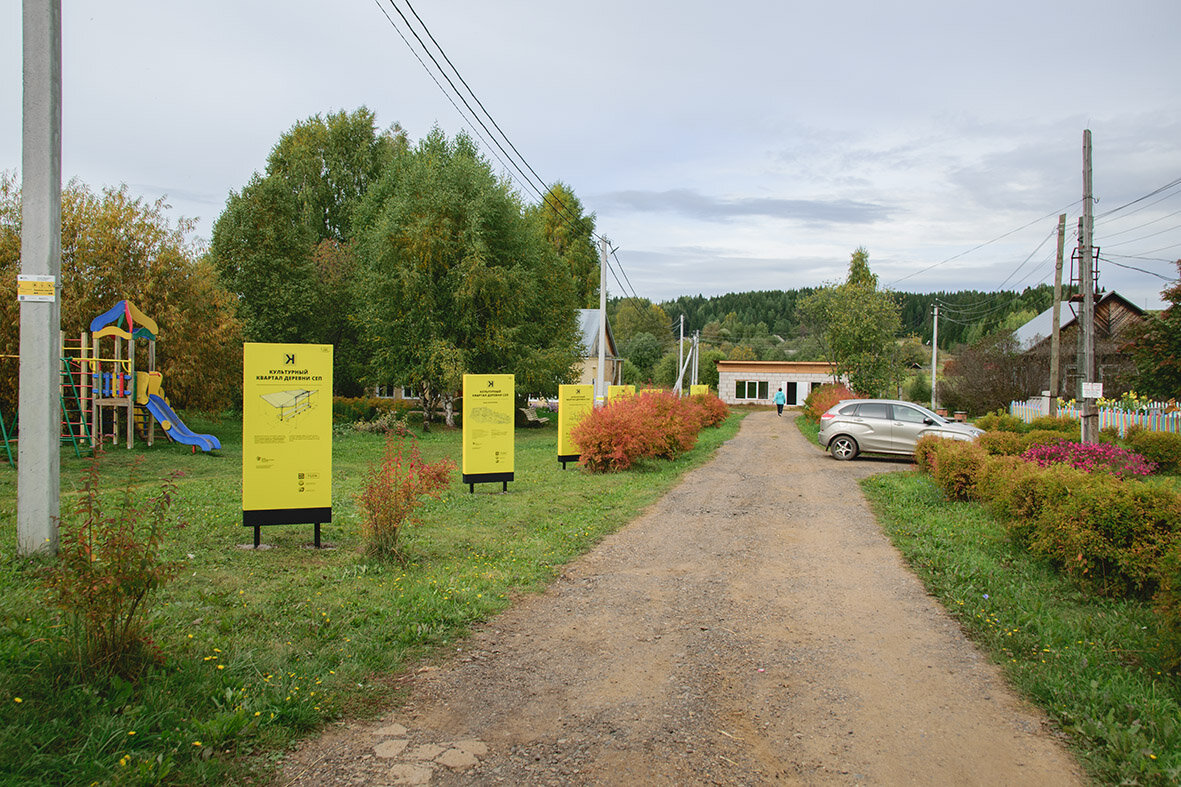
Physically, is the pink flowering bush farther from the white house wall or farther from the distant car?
the white house wall

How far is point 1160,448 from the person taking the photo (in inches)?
628

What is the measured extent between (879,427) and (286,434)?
16.0 m

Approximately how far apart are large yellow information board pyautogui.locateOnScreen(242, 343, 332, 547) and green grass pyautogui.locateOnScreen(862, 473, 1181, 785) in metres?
6.20

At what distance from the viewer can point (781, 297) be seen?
14762cm

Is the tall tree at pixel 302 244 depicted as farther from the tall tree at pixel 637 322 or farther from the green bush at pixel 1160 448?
the tall tree at pixel 637 322

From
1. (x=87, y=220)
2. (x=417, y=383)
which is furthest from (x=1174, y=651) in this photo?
(x=417, y=383)

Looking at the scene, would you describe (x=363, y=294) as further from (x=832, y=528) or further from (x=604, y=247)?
(x=832, y=528)

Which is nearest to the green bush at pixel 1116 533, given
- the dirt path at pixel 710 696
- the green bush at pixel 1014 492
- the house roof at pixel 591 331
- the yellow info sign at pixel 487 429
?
the green bush at pixel 1014 492

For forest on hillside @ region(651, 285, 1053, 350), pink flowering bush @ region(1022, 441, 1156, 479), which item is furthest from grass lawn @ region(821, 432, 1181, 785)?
forest on hillside @ region(651, 285, 1053, 350)

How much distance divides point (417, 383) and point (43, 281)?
2442 centimetres

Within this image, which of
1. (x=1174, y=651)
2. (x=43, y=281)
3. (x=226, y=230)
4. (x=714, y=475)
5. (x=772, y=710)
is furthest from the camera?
(x=226, y=230)

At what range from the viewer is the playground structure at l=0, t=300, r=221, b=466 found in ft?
55.9

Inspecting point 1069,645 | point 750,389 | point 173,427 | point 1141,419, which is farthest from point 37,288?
point 750,389

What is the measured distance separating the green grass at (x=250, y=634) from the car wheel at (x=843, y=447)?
11058mm
